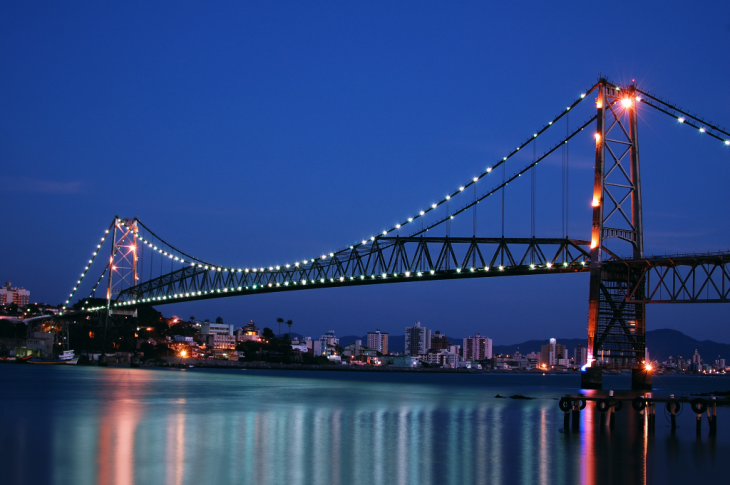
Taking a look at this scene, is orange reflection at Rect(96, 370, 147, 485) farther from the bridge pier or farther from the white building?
the white building

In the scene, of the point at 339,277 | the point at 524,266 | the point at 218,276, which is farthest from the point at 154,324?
the point at 524,266

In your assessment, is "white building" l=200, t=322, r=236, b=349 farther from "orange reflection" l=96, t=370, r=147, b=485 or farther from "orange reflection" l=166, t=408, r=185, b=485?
"orange reflection" l=166, t=408, r=185, b=485

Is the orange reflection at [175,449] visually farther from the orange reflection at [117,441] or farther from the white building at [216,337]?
the white building at [216,337]

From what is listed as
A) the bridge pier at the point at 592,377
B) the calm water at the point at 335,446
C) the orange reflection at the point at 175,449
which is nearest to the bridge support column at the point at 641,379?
the bridge pier at the point at 592,377

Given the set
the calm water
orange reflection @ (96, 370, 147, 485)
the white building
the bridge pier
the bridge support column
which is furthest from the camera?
the white building

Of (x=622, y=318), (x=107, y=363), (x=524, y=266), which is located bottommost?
(x=107, y=363)

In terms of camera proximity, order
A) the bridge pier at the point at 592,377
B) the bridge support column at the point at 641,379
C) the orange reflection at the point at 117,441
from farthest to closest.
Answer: the bridge support column at the point at 641,379, the bridge pier at the point at 592,377, the orange reflection at the point at 117,441

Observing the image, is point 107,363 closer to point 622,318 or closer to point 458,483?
point 622,318

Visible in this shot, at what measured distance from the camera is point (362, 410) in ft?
118

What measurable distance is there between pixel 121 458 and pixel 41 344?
11166 centimetres

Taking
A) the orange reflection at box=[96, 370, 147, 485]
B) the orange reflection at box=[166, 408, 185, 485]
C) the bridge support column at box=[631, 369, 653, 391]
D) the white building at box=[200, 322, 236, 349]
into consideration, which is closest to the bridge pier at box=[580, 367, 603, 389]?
the bridge support column at box=[631, 369, 653, 391]

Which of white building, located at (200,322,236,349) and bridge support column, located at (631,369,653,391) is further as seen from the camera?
white building, located at (200,322,236,349)

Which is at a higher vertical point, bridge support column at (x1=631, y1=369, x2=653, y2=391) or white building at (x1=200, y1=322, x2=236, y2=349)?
bridge support column at (x1=631, y1=369, x2=653, y2=391)

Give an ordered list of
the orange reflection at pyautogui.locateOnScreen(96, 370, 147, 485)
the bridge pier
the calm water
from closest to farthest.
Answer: the orange reflection at pyautogui.locateOnScreen(96, 370, 147, 485), the calm water, the bridge pier
